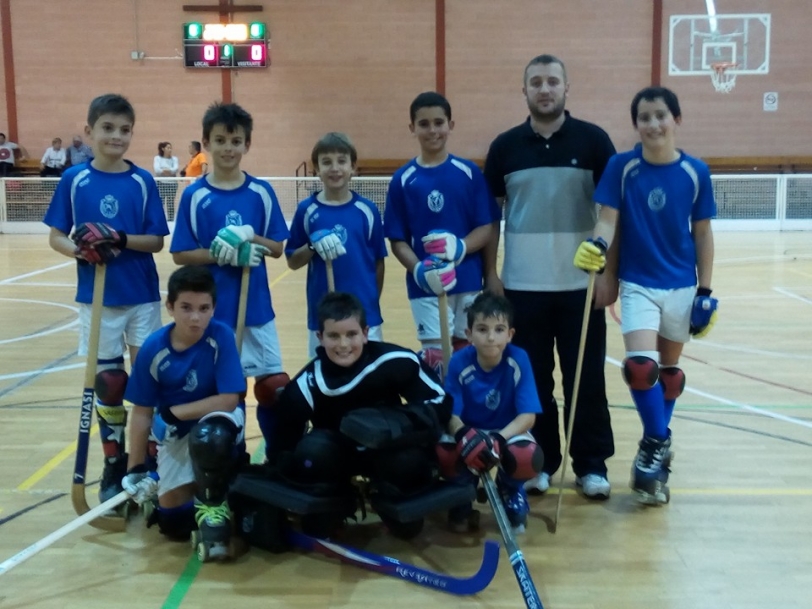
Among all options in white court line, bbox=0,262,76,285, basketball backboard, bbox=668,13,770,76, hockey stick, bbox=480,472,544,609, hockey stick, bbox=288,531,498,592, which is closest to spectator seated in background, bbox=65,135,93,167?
white court line, bbox=0,262,76,285

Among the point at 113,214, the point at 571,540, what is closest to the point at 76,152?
the point at 113,214

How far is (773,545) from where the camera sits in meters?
3.24

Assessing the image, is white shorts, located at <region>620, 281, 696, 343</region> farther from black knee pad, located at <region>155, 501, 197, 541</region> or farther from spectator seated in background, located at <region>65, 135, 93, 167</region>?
spectator seated in background, located at <region>65, 135, 93, 167</region>

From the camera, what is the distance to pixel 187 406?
3.23m

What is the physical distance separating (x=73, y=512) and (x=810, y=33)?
677 inches

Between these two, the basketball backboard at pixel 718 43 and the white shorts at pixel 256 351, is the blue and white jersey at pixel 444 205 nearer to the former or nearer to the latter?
the white shorts at pixel 256 351

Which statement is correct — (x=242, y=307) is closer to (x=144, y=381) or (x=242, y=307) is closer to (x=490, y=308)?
(x=144, y=381)

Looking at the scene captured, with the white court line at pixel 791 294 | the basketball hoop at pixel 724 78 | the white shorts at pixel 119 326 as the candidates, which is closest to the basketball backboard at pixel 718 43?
the basketball hoop at pixel 724 78

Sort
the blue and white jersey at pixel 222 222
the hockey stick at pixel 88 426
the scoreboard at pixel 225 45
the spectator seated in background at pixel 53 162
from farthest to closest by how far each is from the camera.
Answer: the scoreboard at pixel 225 45 < the spectator seated in background at pixel 53 162 < the blue and white jersey at pixel 222 222 < the hockey stick at pixel 88 426

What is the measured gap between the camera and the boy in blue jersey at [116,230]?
3529 mm

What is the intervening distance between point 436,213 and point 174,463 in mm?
1516

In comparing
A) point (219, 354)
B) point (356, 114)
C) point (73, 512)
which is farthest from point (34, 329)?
point (356, 114)

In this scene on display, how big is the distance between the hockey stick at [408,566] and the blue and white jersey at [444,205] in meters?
1.22

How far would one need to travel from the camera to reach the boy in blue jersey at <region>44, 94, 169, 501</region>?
11.6 ft
